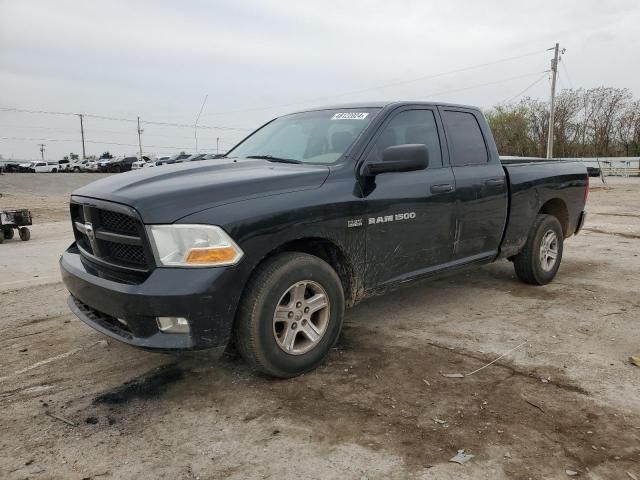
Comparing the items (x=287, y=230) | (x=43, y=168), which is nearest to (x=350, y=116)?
(x=287, y=230)

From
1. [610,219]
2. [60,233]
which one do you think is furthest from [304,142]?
[610,219]

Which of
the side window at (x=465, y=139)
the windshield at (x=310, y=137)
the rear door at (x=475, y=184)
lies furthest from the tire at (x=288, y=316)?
the side window at (x=465, y=139)

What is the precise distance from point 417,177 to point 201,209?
1.90 metres

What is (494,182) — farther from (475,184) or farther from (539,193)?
(539,193)

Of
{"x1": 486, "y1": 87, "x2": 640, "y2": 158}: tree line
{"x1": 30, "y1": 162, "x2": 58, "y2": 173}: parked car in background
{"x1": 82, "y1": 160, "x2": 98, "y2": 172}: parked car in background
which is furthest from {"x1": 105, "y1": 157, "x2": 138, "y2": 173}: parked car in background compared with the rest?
{"x1": 486, "y1": 87, "x2": 640, "y2": 158}: tree line

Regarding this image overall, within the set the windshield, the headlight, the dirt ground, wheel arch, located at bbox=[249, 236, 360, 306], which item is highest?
the windshield

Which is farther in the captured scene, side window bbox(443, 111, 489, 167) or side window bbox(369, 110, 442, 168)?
side window bbox(443, 111, 489, 167)

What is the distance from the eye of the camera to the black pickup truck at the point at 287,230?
9.32 ft

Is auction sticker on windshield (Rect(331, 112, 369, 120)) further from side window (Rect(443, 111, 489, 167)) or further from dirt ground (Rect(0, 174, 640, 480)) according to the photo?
dirt ground (Rect(0, 174, 640, 480))

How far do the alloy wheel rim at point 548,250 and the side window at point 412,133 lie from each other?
200cm

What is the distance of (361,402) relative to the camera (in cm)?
302

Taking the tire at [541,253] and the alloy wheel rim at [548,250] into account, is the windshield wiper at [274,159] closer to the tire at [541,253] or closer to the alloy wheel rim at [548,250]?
the tire at [541,253]

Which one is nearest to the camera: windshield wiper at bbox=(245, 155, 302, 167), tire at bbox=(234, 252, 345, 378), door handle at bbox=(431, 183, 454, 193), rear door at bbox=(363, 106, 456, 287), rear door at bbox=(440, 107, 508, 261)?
tire at bbox=(234, 252, 345, 378)

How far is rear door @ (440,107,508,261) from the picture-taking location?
4.46 metres
